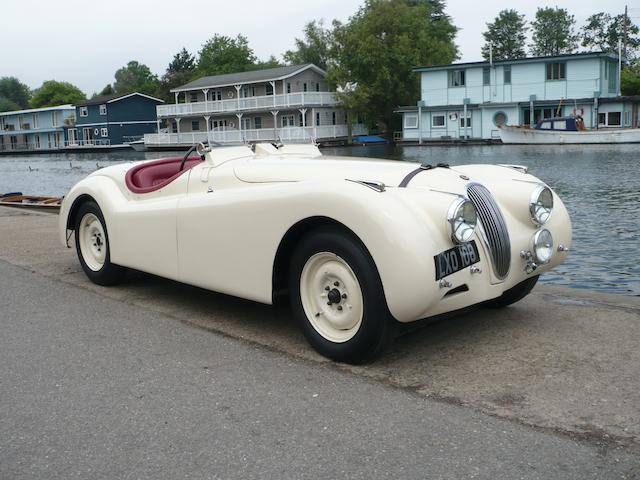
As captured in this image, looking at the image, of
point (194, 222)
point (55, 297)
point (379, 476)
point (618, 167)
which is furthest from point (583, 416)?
point (618, 167)

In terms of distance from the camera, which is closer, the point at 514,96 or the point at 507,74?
the point at 507,74

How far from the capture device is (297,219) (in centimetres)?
437

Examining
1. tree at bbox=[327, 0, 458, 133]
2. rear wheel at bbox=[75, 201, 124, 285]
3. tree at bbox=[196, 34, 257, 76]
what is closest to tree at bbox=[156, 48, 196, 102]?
tree at bbox=[196, 34, 257, 76]

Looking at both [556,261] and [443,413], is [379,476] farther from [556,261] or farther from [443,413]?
[556,261]

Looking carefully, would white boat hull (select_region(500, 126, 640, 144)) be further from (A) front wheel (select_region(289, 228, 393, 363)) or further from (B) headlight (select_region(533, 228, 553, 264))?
(A) front wheel (select_region(289, 228, 393, 363))

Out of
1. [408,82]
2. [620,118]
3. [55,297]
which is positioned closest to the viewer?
[55,297]

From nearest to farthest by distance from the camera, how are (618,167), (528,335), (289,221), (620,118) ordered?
1. (289,221)
2. (528,335)
3. (618,167)
4. (620,118)

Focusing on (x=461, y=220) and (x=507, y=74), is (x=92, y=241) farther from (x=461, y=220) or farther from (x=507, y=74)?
(x=507, y=74)

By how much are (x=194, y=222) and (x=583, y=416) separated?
9.90 ft

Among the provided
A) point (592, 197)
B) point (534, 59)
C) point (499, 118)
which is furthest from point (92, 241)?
point (534, 59)

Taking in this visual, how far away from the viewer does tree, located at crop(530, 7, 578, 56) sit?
95.8 m

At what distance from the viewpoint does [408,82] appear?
66.8 meters

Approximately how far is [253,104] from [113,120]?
2735 cm

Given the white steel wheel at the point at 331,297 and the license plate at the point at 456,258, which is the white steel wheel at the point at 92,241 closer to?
the white steel wheel at the point at 331,297
